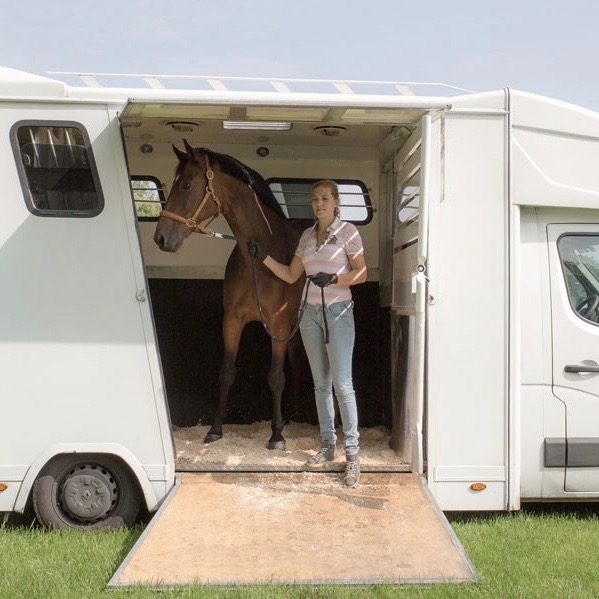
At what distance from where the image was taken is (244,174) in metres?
5.49

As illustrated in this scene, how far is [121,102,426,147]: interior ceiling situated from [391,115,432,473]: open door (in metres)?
0.28

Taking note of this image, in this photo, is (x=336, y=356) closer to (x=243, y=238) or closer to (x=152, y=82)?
(x=243, y=238)

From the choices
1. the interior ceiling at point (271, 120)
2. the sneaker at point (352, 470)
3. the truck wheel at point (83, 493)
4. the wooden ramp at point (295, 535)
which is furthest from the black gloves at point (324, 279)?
the truck wheel at point (83, 493)

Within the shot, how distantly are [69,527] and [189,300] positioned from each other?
2523 mm

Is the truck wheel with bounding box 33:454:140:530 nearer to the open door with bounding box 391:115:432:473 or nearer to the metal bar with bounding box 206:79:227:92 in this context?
the open door with bounding box 391:115:432:473

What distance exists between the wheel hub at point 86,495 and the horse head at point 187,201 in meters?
1.54

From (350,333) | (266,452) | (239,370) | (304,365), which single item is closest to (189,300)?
(239,370)

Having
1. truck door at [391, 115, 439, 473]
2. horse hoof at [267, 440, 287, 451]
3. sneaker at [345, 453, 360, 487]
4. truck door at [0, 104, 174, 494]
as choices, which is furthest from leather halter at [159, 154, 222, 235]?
sneaker at [345, 453, 360, 487]

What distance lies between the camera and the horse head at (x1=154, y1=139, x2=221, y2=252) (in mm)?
4949

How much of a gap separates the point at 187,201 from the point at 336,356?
152 cm

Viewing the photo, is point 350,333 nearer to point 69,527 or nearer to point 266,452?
point 266,452

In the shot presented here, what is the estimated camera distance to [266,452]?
5336 mm

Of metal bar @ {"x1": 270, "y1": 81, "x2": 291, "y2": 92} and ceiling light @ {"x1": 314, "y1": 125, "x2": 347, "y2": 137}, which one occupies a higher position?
metal bar @ {"x1": 270, "y1": 81, "x2": 291, "y2": 92}

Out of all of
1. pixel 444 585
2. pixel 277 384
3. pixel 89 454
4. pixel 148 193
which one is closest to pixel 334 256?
pixel 277 384
